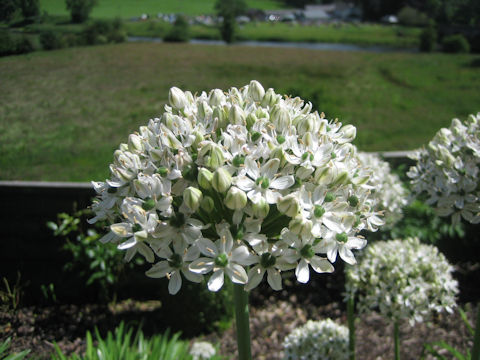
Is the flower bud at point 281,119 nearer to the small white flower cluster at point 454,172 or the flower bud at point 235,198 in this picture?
the flower bud at point 235,198

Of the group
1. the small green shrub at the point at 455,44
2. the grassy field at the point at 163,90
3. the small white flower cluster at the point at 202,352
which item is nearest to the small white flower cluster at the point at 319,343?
the small white flower cluster at the point at 202,352

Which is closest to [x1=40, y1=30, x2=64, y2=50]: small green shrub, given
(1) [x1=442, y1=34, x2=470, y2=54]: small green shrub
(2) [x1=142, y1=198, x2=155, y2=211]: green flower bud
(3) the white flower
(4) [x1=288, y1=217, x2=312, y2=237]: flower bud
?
(2) [x1=142, y1=198, x2=155, y2=211]: green flower bud

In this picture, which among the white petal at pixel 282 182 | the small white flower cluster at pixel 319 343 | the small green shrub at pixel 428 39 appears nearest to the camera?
the white petal at pixel 282 182

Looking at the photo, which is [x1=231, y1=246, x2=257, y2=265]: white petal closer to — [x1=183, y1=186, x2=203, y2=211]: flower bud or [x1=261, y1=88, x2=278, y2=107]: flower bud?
[x1=183, y1=186, x2=203, y2=211]: flower bud

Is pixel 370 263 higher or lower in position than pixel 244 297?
lower

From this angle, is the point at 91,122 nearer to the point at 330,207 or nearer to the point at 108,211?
the point at 108,211

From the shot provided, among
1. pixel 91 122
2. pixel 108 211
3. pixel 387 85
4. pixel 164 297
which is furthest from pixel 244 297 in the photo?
pixel 387 85
